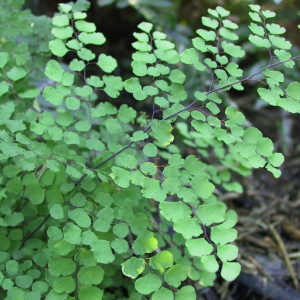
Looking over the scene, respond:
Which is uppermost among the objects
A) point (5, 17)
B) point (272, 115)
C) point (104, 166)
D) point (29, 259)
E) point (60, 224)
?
point (5, 17)

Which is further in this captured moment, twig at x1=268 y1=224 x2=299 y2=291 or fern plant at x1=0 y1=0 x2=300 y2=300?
twig at x1=268 y1=224 x2=299 y2=291

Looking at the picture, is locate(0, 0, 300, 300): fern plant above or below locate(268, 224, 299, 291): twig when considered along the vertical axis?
above

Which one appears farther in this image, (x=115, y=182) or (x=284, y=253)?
(x=284, y=253)

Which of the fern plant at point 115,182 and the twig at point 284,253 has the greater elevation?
the fern plant at point 115,182

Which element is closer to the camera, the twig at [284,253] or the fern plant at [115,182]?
the fern plant at [115,182]

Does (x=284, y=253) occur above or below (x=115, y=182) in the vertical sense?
below

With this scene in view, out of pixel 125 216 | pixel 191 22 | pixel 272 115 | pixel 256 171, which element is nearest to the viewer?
pixel 125 216

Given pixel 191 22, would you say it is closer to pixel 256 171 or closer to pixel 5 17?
pixel 256 171

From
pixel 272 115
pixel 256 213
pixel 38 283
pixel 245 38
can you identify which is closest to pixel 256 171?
pixel 256 213
